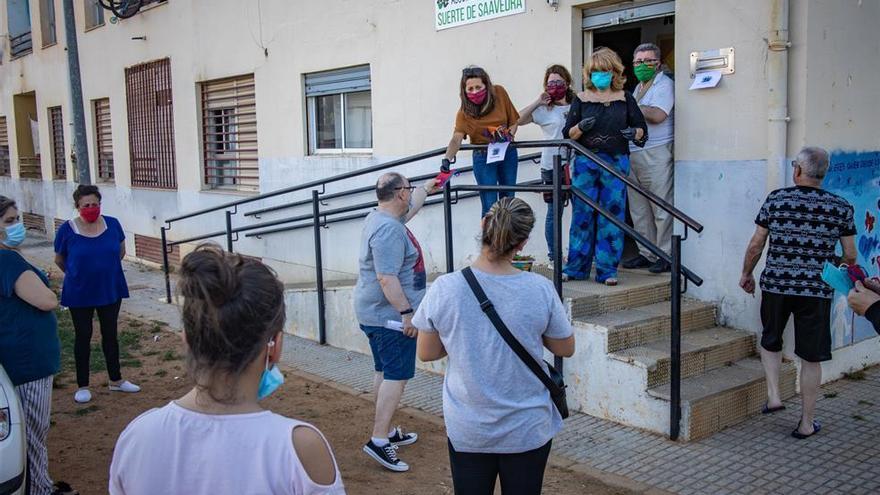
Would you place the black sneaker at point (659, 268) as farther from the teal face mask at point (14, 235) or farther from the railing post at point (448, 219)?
the teal face mask at point (14, 235)

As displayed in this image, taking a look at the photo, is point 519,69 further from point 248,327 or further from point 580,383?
point 248,327

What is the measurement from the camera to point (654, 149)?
636 centimetres

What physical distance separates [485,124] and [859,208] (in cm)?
291

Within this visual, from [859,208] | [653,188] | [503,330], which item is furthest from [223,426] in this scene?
[859,208]

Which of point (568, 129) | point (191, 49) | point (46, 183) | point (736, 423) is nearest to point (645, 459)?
point (736, 423)

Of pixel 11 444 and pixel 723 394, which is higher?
pixel 11 444

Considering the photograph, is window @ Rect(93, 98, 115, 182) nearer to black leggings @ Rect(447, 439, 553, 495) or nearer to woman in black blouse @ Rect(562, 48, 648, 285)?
woman in black blouse @ Rect(562, 48, 648, 285)

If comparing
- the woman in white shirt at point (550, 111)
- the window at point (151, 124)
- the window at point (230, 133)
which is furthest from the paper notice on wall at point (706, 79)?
the window at point (151, 124)

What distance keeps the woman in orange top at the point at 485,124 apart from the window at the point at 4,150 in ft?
59.9

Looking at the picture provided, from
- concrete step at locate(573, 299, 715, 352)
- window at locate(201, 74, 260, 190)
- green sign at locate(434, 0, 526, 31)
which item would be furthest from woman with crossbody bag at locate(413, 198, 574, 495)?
window at locate(201, 74, 260, 190)

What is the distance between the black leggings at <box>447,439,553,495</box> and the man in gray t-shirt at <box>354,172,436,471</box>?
1.64 meters

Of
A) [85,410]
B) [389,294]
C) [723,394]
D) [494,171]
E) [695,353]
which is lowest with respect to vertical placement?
[85,410]

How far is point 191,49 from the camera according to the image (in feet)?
40.2

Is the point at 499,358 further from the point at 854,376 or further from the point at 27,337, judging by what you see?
the point at 854,376
